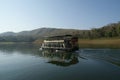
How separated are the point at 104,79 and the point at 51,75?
8.79 meters

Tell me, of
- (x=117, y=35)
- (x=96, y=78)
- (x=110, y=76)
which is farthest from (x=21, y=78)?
(x=117, y=35)

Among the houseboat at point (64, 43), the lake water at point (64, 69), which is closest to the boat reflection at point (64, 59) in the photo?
the lake water at point (64, 69)

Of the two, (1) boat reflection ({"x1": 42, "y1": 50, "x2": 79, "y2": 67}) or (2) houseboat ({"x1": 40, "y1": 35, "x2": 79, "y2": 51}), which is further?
(2) houseboat ({"x1": 40, "y1": 35, "x2": 79, "y2": 51})

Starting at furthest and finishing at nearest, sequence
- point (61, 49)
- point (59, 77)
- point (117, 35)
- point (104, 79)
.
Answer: point (117, 35) < point (61, 49) < point (59, 77) < point (104, 79)

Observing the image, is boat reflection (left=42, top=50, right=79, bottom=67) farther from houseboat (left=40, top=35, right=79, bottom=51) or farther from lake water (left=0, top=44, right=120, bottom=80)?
houseboat (left=40, top=35, right=79, bottom=51)

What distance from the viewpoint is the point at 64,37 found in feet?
210

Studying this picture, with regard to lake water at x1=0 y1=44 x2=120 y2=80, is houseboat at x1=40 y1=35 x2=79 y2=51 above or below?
above

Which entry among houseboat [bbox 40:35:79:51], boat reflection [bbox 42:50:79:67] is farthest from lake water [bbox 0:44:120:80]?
houseboat [bbox 40:35:79:51]

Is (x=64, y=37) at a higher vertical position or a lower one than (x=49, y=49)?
higher

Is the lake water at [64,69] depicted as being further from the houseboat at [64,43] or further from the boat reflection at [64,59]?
the houseboat at [64,43]

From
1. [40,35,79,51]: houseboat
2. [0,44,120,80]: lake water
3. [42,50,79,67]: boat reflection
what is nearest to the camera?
[0,44,120,80]: lake water

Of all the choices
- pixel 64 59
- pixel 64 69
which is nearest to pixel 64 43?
pixel 64 59

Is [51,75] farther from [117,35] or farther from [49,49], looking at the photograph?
[117,35]

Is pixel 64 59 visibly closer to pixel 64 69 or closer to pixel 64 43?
pixel 64 69
